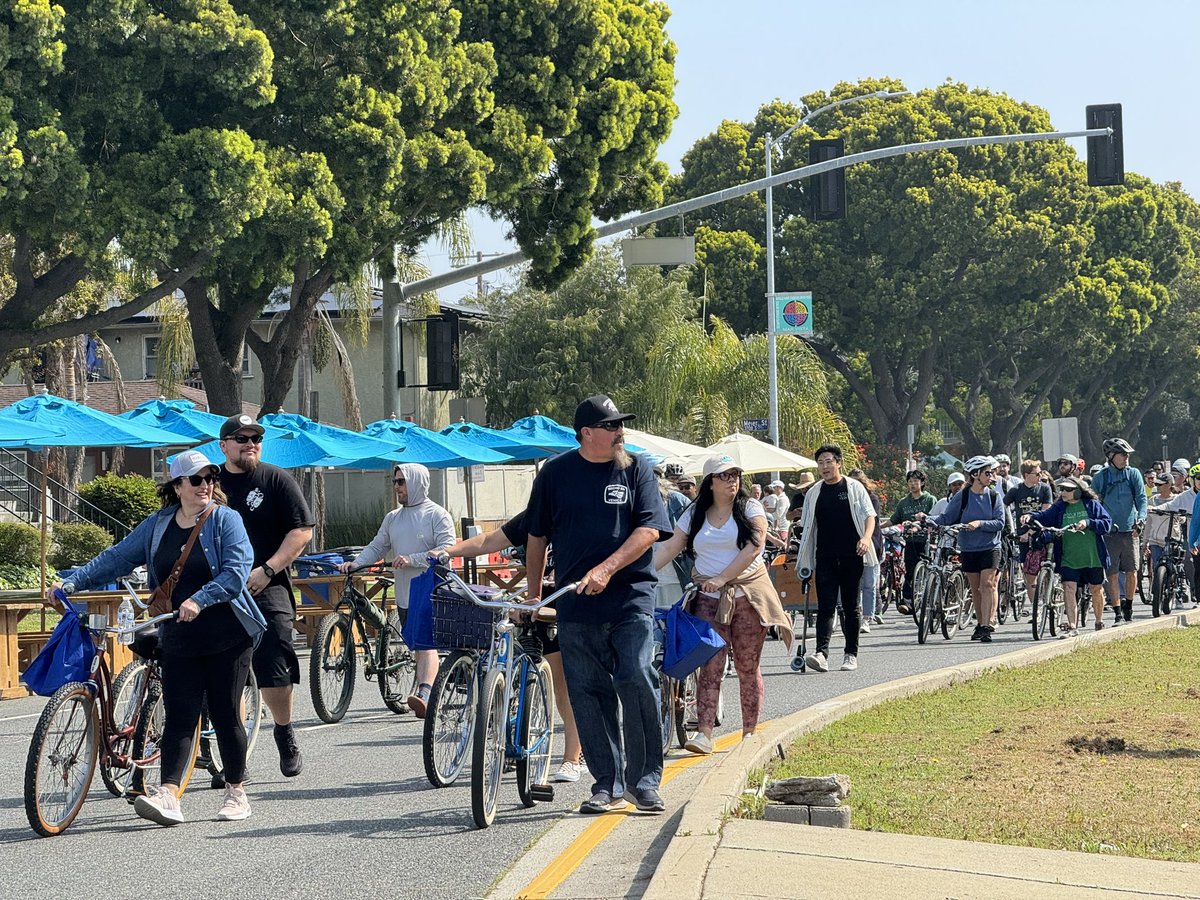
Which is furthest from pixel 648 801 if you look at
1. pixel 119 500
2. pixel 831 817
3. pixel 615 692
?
pixel 119 500

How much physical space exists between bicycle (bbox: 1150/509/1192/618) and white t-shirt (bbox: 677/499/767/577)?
12096mm

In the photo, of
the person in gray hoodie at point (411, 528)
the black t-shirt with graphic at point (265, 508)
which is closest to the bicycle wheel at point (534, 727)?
the black t-shirt with graphic at point (265, 508)

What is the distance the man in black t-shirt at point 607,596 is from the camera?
8367 mm

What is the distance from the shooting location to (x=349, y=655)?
13.2 metres

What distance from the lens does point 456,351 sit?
2541 cm

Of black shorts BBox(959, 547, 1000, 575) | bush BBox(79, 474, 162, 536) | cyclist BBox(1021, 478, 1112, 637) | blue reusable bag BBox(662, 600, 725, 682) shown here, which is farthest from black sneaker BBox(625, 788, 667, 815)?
bush BBox(79, 474, 162, 536)

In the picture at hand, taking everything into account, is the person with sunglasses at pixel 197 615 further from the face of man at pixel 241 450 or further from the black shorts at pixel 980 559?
the black shorts at pixel 980 559

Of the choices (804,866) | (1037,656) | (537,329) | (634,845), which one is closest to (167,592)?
(634,845)

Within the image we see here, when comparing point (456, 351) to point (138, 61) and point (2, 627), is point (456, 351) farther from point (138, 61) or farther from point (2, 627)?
point (2, 627)

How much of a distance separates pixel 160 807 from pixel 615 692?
2.18 m

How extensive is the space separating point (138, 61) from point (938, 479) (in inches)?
1816

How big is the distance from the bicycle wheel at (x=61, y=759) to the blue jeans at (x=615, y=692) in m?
2.29

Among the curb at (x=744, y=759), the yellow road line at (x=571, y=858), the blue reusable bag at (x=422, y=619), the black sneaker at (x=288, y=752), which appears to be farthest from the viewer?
the black sneaker at (x=288, y=752)

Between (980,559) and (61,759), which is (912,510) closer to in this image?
(980,559)
